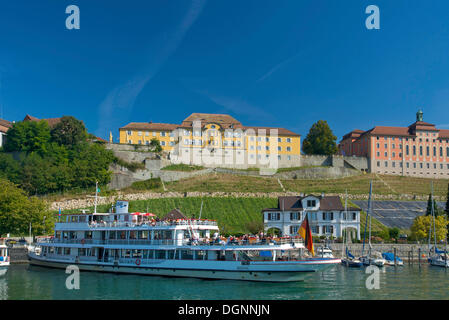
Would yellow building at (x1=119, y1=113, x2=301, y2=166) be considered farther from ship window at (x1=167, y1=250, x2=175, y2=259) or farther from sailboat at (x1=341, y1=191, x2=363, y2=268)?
ship window at (x1=167, y1=250, x2=175, y2=259)

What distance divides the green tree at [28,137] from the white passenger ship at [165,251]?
4738 centimetres

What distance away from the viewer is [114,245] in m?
41.1

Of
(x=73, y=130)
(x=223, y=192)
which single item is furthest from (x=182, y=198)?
(x=73, y=130)

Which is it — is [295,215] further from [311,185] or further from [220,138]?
[220,138]

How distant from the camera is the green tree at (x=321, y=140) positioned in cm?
11425

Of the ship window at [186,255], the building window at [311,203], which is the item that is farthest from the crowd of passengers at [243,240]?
the building window at [311,203]

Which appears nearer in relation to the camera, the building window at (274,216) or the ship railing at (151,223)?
the ship railing at (151,223)

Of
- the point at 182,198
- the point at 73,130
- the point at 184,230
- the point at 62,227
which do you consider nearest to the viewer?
the point at 184,230

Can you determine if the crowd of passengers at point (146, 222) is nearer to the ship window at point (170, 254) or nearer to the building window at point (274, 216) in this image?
the ship window at point (170, 254)

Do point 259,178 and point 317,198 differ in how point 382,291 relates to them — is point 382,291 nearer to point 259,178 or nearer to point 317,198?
point 317,198

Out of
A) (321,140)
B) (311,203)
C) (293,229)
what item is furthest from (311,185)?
(293,229)

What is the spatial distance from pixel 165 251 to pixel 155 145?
230 ft

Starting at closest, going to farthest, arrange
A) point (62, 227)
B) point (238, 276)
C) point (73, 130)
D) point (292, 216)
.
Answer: point (238, 276) → point (62, 227) → point (292, 216) → point (73, 130)

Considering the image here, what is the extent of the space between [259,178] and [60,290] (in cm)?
7186
